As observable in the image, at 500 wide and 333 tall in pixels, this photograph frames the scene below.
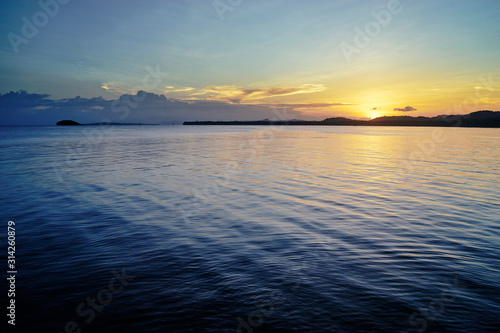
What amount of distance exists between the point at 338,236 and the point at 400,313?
609 centimetres

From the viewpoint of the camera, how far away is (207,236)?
551 inches

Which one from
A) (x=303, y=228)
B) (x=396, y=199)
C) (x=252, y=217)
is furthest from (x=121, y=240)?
(x=396, y=199)

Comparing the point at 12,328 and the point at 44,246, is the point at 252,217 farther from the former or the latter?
the point at 12,328

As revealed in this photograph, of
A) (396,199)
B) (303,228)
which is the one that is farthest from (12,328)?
(396,199)

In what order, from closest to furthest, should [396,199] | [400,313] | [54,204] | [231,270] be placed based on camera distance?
[400,313], [231,270], [54,204], [396,199]

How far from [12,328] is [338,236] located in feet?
38.5

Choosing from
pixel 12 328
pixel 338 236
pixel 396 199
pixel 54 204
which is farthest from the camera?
pixel 396 199

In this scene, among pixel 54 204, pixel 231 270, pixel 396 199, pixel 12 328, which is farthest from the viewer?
pixel 396 199

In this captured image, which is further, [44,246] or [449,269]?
[44,246]

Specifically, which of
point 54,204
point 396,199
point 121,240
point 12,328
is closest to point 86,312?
point 12,328

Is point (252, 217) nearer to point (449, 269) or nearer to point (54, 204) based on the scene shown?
point (449, 269)

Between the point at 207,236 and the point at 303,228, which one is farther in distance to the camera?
the point at 303,228

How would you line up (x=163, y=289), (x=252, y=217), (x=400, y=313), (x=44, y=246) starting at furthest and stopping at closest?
(x=252, y=217), (x=44, y=246), (x=163, y=289), (x=400, y=313)

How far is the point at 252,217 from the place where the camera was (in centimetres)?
1716
